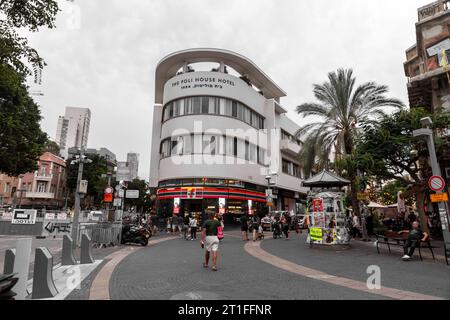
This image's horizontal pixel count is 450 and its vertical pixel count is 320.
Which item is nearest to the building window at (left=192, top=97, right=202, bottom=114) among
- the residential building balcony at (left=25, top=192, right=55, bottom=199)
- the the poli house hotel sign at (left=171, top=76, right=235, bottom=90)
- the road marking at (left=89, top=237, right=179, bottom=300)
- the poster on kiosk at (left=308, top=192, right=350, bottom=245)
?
the the poli house hotel sign at (left=171, top=76, right=235, bottom=90)

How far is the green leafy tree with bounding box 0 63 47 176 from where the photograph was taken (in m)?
22.6

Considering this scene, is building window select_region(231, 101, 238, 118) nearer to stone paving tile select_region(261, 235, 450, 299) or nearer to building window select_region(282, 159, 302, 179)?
building window select_region(282, 159, 302, 179)

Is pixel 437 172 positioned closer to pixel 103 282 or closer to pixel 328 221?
pixel 328 221

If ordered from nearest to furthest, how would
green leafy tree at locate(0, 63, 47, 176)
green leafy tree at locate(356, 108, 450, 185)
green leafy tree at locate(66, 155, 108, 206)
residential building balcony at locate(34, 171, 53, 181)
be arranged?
green leafy tree at locate(356, 108, 450, 185) → green leafy tree at locate(0, 63, 47, 176) → green leafy tree at locate(66, 155, 108, 206) → residential building balcony at locate(34, 171, 53, 181)

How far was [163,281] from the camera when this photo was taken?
264 inches

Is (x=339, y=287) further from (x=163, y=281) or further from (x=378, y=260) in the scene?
(x=378, y=260)

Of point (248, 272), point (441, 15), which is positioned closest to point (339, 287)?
point (248, 272)

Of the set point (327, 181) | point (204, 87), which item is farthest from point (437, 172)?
point (204, 87)

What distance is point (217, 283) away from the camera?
21.4ft

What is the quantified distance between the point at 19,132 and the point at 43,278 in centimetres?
2366

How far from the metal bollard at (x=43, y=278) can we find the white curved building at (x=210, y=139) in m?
21.9

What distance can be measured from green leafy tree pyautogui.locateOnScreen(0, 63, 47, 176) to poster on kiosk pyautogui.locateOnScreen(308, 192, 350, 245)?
21.9m

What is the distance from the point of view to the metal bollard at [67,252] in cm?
870
